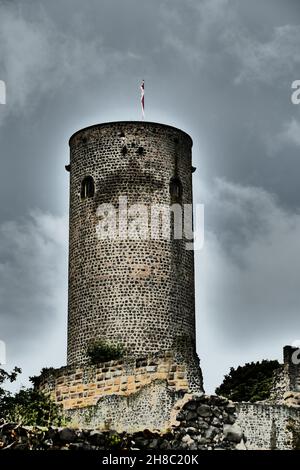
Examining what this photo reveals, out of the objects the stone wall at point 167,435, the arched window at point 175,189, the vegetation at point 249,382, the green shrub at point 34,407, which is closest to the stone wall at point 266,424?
the green shrub at point 34,407

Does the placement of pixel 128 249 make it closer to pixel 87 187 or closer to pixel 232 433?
pixel 87 187

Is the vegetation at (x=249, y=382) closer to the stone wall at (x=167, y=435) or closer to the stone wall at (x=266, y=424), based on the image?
the stone wall at (x=266, y=424)

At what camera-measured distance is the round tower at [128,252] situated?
45.8 metres

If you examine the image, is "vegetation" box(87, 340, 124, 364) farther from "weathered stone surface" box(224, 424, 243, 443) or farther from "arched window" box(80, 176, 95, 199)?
"weathered stone surface" box(224, 424, 243, 443)

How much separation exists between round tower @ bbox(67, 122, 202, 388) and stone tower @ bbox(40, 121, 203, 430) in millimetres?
33

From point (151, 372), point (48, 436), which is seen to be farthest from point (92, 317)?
point (48, 436)

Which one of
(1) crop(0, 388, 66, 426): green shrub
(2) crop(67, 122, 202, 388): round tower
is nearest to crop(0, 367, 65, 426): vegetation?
(1) crop(0, 388, 66, 426): green shrub

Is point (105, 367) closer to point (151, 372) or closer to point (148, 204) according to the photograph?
point (151, 372)

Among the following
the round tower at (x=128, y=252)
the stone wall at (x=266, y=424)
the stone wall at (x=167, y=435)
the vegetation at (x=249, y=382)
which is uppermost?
the round tower at (x=128, y=252)

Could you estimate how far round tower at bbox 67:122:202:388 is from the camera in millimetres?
45750

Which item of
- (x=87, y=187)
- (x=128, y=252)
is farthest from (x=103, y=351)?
(x=87, y=187)

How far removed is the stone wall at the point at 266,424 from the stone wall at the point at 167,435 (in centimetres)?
1182

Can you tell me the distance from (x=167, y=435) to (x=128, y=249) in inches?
859
